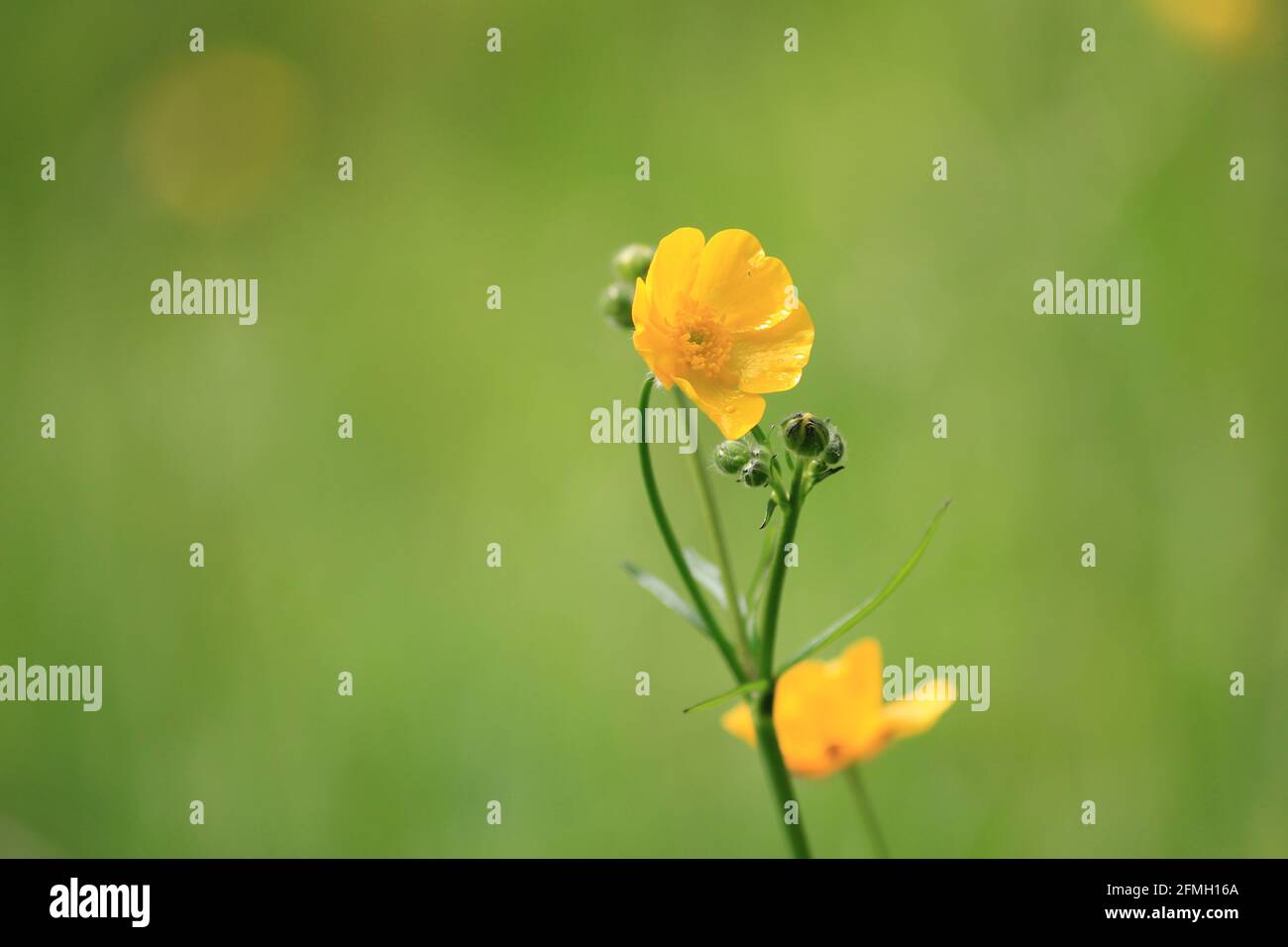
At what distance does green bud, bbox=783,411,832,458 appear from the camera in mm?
1502

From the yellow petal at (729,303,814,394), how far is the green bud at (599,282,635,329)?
0.24 m

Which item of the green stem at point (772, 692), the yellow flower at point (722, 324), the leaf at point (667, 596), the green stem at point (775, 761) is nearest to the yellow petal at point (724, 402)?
the yellow flower at point (722, 324)

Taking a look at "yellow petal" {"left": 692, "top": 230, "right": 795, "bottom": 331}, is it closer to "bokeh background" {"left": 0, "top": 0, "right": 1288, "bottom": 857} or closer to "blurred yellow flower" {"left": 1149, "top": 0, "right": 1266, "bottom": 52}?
"bokeh background" {"left": 0, "top": 0, "right": 1288, "bottom": 857}

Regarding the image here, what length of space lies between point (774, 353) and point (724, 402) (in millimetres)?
143

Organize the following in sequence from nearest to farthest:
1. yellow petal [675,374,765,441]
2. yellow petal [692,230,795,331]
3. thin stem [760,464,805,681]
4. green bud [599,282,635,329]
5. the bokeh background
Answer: thin stem [760,464,805,681]
yellow petal [675,374,765,441]
yellow petal [692,230,795,331]
green bud [599,282,635,329]
the bokeh background

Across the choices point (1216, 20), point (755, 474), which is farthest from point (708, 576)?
point (1216, 20)

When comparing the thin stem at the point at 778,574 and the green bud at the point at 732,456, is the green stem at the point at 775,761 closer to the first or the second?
the thin stem at the point at 778,574

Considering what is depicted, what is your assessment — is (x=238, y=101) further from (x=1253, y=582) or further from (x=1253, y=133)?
(x=1253, y=582)

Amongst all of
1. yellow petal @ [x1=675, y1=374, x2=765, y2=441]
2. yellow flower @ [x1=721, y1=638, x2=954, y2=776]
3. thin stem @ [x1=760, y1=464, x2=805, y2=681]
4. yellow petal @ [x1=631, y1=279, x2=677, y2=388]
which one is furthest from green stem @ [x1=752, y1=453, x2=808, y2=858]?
yellow flower @ [x1=721, y1=638, x2=954, y2=776]

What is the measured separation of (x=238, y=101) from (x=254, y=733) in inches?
113

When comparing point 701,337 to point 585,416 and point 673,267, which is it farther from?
point 585,416
